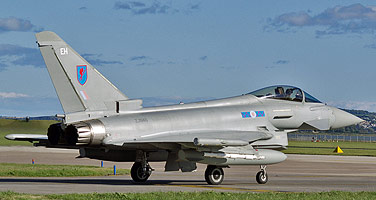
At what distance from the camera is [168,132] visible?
20469 mm

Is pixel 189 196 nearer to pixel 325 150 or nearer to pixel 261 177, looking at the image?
pixel 261 177

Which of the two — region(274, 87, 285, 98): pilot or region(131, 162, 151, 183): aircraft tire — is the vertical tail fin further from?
region(274, 87, 285, 98): pilot

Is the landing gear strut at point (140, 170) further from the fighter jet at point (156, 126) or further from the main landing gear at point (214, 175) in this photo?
the main landing gear at point (214, 175)

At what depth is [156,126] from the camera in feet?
66.6

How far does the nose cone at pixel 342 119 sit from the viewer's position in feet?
80.6

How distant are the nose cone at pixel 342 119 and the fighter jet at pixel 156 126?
2.06 metres

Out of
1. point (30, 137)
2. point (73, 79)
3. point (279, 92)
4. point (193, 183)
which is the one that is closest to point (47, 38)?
point (73, 79)

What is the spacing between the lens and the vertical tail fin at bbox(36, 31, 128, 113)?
64.7 feet

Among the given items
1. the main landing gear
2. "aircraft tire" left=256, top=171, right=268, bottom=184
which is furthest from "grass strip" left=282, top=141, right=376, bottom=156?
the main landing gear

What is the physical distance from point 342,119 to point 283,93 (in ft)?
9.35

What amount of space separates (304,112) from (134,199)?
35.5 ft

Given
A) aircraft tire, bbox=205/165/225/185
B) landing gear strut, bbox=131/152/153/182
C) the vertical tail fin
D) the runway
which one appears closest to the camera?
the runway

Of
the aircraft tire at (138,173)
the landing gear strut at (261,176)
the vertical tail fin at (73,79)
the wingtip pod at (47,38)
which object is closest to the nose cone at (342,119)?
the landing gear strut at (261,176)

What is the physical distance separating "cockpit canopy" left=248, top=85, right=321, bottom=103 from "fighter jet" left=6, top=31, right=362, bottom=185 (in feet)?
0.30
